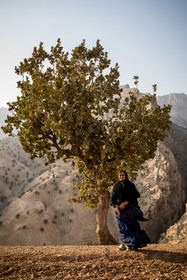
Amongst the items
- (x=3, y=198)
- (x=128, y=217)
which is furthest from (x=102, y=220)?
(x=3, y=198)

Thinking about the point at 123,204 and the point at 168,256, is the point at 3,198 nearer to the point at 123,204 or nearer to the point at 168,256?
the point at 123,204

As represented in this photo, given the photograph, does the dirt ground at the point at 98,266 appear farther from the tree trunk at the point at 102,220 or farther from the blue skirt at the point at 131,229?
the tree trunk at the point at 102,220

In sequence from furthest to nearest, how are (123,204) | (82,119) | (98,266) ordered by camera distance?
(82,119)
(123,204)
(98,266)

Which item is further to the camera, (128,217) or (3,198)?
(3,198)

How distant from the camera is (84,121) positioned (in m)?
7.66

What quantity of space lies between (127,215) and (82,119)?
4.02m

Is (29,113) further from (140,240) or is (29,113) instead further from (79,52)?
(140,240)

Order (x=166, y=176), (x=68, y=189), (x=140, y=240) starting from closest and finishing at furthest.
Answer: (x=140, y=240)
(x=166, y=176)
(x=68, y=189)

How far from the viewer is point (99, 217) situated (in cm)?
852

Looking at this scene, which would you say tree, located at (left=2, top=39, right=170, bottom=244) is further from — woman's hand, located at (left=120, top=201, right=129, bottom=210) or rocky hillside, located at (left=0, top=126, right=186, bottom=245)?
rocky hillside, located at (left=0, top=126, right=186, bottom=245)

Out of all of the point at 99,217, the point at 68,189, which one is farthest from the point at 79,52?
the point at 68,189

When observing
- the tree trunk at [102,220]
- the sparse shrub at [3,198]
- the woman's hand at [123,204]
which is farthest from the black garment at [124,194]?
the sparse shrub at [3,198]

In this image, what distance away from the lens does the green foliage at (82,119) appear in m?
7.31

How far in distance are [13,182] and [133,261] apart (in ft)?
117
